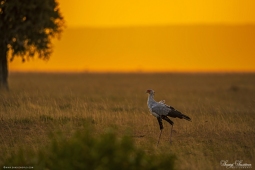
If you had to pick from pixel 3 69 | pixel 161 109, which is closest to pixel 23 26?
pixel 3 69

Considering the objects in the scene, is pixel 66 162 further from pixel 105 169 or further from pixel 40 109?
pixel 40 109

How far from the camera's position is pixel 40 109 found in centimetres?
1831

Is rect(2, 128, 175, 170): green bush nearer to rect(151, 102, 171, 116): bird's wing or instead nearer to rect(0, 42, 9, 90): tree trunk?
rect(151, 102, 171, 116): bird's wing

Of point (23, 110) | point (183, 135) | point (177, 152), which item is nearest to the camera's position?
point (177, 152)

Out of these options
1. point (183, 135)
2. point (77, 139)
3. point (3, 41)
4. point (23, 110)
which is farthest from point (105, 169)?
point (3, 41)

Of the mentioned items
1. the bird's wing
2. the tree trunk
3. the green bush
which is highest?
the tree trunk

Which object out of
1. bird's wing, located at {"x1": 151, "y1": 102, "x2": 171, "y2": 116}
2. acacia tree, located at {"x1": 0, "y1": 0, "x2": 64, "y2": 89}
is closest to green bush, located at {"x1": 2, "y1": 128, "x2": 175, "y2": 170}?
bird's wing, located at {"x1": 151, "y1": 102, "x2": 171, "y2": 116}

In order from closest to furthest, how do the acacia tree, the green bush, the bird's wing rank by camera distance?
the green bush, the bird's wing, the acacia tree

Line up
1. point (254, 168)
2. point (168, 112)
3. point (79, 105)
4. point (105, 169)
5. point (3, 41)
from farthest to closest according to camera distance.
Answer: point (3, 41) → point (79, 105) → point (168, 112) → point (254, 168) → point (105, 169)

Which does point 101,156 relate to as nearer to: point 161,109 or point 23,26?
point 161,109

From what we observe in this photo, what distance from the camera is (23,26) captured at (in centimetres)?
2886

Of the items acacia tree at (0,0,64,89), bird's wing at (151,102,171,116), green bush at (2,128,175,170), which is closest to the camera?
green bush at (2,128,175,170)

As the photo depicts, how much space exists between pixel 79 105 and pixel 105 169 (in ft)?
34.8

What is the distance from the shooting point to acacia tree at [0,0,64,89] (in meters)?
Result: 28.5
